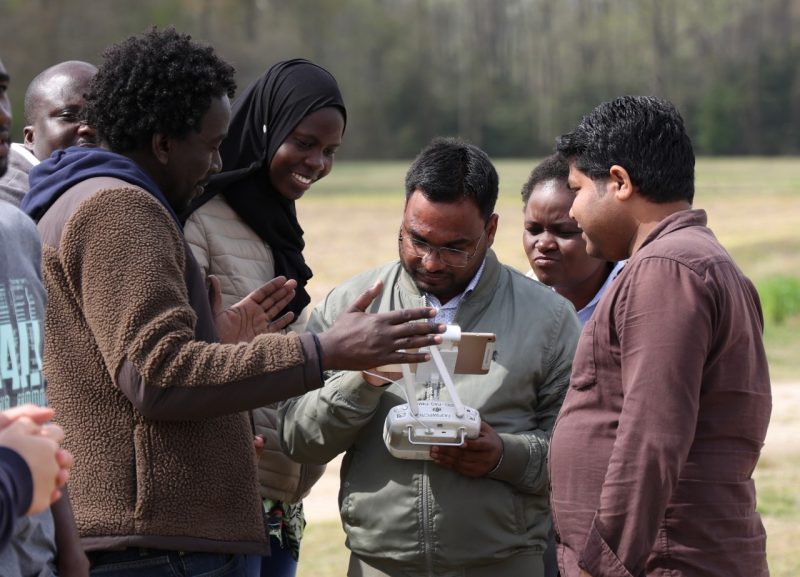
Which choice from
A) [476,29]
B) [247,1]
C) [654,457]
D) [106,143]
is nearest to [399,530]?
[654,457]

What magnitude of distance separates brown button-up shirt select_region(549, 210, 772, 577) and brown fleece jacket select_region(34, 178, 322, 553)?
0.82 m

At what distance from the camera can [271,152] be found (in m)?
4.25

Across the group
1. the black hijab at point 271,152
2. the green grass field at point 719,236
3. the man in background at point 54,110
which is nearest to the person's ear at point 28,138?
the man in background at point 54,110

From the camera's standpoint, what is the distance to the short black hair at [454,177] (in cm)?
389

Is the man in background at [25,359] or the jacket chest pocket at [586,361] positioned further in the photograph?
the jacket chest pocket at [586,361]

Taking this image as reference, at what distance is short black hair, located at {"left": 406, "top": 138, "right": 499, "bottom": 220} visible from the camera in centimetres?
389

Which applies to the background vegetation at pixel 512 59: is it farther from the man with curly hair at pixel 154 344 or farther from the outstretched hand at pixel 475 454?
the man with curly hair at pixel 154 344

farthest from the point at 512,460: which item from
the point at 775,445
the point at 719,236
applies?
the point at 719,236

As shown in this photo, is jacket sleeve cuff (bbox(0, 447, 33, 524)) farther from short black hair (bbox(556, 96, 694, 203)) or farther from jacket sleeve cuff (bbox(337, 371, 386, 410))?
short black hair (bbox(556, 96, 694, 203))

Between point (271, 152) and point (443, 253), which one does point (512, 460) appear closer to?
point (443, 253)

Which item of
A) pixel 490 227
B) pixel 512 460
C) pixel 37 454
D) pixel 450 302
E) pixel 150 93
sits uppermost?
pixel 150 93

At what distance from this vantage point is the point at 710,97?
2862 inches

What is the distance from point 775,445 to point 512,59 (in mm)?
85262

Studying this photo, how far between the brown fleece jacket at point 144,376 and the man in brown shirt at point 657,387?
2.69 feet
